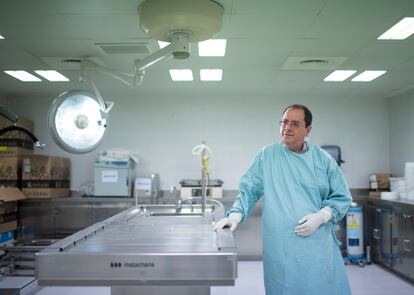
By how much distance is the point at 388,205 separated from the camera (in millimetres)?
4570

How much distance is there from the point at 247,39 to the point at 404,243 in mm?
2845

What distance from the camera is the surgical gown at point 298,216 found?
1979 mm

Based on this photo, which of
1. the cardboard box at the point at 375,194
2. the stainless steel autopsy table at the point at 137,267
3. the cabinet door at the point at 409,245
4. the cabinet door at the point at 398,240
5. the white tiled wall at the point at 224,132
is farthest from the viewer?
the white tiled wall at the point at 224,132

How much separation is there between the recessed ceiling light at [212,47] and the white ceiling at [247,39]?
0.07 metres

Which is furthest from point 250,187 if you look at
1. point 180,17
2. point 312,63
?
point 312,63

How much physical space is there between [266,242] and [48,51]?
107 inches

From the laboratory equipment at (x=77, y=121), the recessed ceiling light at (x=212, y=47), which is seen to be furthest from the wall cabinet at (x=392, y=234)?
the laboratory equipment at (x=77, y=121)

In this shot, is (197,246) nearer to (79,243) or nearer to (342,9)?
(79,243)

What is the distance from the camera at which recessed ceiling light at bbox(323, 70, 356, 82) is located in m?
4.28

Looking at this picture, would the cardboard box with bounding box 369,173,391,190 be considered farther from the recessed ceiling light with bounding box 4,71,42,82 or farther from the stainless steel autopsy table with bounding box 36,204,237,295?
the recessed ceiling light with bounding box 4,71,42,82

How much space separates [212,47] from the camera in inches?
135

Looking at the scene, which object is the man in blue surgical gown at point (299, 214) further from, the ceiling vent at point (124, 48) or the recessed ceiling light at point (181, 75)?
the recessed ceiling light at point (181, 75)

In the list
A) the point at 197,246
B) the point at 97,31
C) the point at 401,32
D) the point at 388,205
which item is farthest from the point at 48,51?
the point at 388,205

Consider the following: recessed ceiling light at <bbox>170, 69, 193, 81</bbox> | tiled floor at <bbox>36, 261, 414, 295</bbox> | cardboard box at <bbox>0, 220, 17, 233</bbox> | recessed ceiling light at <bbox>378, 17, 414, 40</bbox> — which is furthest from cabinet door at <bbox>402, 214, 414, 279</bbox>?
cardboard box at <bbox>0, 220, 17, 233</bbox>
